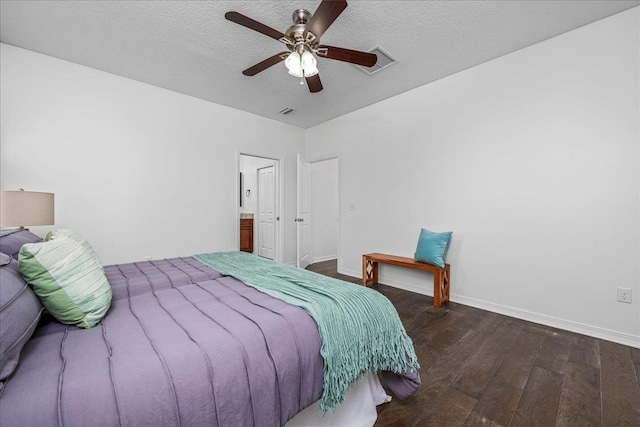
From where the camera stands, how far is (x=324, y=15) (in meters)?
1.77

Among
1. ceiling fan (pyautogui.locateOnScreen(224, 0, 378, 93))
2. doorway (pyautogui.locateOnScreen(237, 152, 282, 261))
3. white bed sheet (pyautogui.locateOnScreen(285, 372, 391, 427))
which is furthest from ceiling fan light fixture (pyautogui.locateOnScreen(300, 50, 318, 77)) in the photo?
doorway (pyautogui.locateOnScreen(237, 152, 282, 261))

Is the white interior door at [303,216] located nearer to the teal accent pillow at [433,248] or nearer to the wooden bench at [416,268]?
the wooden bench at [416,268]

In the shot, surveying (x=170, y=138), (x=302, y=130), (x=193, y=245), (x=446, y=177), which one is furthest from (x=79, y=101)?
(x=446, y=177)

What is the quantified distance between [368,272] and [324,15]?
10.4 feet

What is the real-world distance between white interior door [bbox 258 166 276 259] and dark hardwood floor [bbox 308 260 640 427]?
3608 millimetres

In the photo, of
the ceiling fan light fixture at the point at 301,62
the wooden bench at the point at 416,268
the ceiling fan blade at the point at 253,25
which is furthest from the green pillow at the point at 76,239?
the wooden bench at the point at 416,268

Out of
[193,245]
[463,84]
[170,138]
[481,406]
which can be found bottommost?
[481,406]

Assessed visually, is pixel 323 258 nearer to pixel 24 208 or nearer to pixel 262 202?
pixel 262 202

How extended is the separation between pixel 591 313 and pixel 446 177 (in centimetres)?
188

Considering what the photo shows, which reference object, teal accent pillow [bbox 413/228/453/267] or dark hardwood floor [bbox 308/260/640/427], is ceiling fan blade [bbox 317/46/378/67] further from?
dark hardwood floor [bbox 308/260/640/427]

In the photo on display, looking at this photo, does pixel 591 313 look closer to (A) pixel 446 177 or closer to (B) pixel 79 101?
(A) pixel 446 177

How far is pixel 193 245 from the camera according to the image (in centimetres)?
393

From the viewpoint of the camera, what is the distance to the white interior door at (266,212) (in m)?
5.56

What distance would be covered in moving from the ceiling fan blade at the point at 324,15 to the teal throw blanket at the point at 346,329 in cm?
173
